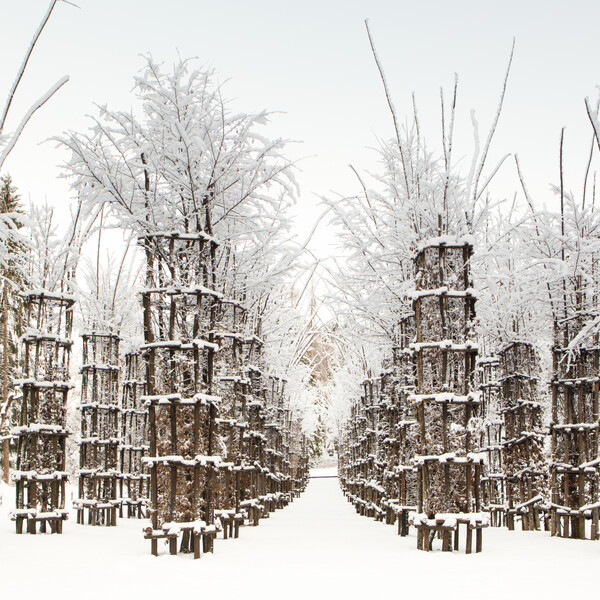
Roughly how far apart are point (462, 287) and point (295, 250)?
3035 mm

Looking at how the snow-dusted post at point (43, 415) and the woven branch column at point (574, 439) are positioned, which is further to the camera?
the snow-dusted post at point (43, 415)

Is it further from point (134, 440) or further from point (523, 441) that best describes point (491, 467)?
point (134, 440)

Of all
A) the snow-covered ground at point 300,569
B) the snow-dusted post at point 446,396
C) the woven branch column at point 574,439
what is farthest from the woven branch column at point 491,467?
the snow-dusted post at point 446,396

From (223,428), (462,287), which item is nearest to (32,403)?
(223,428)

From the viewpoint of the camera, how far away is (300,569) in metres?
7.83

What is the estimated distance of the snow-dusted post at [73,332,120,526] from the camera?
52.6ft

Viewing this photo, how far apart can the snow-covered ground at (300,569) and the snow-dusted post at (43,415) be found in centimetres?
90

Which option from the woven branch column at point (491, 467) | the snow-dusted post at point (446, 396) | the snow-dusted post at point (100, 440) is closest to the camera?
the snow-dusted post at point (446, 396)

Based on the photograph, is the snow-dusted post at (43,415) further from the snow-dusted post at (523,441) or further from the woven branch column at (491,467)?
the snow-dusted post at (523,441)

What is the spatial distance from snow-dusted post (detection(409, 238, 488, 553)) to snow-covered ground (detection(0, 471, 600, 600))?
0.56 meters

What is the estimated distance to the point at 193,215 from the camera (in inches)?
386

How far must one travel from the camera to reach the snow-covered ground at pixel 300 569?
20.9ft

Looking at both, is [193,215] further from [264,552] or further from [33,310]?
[33,310]

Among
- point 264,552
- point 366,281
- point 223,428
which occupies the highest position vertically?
point 366,281
